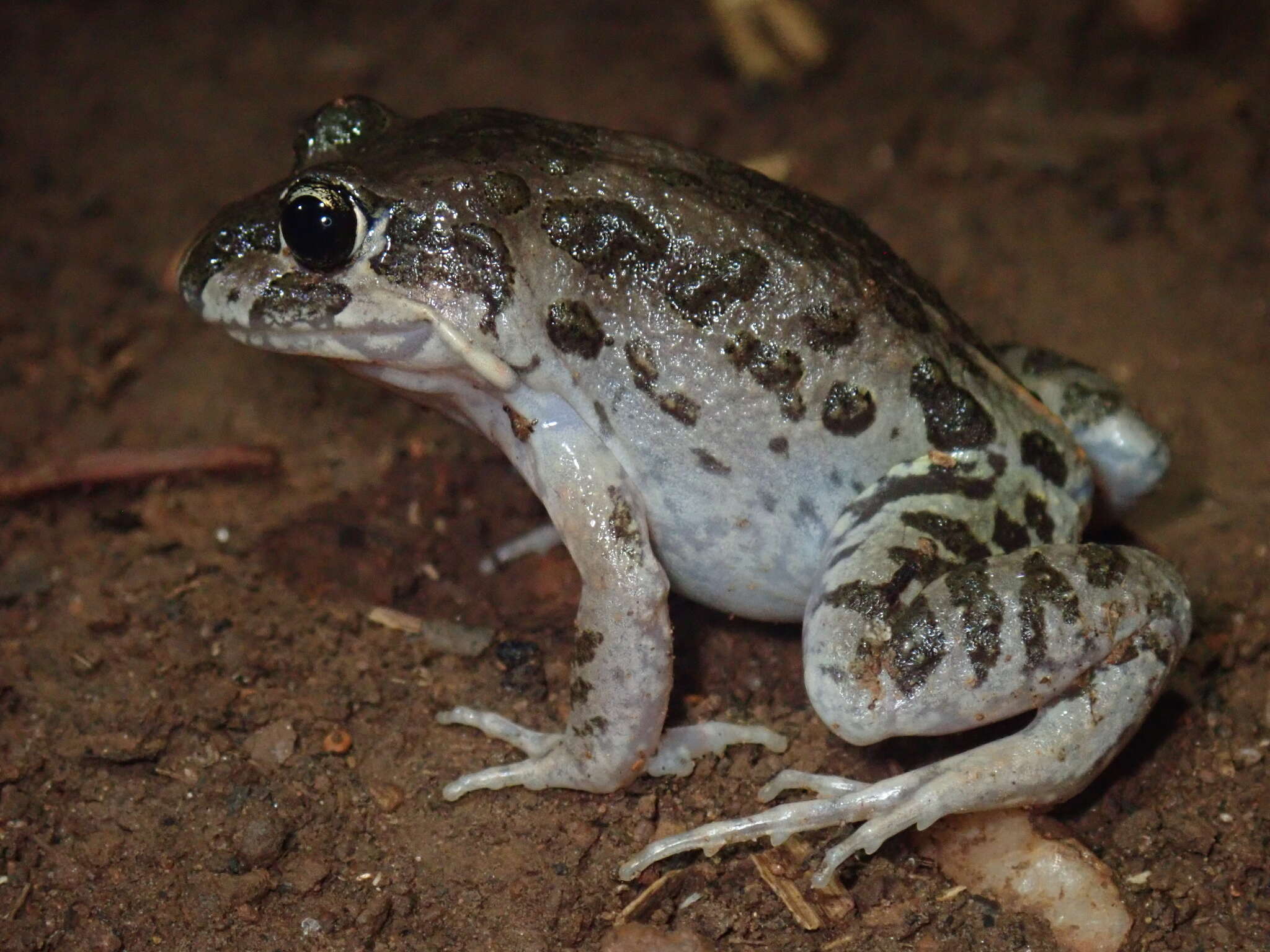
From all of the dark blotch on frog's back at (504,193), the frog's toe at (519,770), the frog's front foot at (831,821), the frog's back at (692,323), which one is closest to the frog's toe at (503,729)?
the frog's toe at (519,770)

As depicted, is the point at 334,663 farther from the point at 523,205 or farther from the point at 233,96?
the point at 233,96

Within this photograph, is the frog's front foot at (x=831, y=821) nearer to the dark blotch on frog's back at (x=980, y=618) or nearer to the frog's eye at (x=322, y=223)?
the dark blotch on frog's back at (x=980, y=618)

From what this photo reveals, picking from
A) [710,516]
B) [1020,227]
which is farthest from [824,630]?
[1020,227]

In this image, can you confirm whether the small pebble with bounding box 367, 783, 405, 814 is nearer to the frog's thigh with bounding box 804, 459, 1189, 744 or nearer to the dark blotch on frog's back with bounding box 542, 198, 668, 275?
the frog's thigh with bounding box 804, 459, 1189, 744

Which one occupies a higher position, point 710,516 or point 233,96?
point 710,516

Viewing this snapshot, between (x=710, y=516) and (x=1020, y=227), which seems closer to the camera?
(x=710, y=516)

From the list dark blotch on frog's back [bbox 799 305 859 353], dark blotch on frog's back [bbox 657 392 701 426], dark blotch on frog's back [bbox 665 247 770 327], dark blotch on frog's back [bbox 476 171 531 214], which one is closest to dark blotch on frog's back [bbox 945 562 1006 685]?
dark blotch on frog's back [bbox 799 305 859 353]

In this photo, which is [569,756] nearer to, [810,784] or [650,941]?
[650,941]
